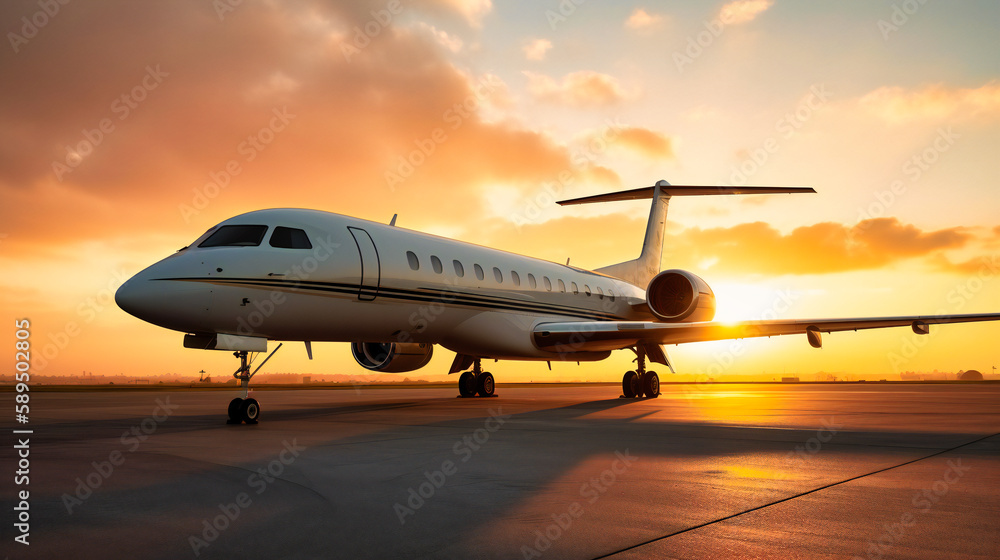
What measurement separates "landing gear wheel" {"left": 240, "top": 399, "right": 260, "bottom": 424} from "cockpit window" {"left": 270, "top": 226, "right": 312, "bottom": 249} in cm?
254

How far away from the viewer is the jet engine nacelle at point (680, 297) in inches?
685

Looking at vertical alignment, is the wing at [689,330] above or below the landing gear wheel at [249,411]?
above

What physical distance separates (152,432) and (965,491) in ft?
28.3

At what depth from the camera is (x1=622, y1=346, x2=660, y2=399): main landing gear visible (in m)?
18.2

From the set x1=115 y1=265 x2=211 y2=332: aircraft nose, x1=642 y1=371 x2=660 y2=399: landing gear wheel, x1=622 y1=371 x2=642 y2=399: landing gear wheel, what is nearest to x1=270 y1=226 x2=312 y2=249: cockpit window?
x1=115 y1=265 x2=211 y2=332: aircraft nose

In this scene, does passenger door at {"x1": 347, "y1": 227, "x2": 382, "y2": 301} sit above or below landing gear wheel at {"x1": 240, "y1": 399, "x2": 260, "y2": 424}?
above

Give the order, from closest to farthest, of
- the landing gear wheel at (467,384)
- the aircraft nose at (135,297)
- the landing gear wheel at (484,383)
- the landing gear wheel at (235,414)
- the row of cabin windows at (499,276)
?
the aircraft nose at (135,297), the landing gear wheel at (235,414), the row of cabin windows at (499,276), the landing gear wheel at (467,384), the landing gear wheel at (484,383)

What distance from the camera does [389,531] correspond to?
3508mm

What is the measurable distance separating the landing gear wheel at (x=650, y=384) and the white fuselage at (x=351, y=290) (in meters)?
2.60

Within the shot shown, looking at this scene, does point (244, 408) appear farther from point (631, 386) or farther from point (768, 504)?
point (631, 386)

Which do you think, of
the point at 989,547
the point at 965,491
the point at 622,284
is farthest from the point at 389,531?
the point at 622,284

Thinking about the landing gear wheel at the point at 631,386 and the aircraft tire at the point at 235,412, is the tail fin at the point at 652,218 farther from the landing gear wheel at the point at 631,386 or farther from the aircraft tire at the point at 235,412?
the aircraft tire at the point at 235,412

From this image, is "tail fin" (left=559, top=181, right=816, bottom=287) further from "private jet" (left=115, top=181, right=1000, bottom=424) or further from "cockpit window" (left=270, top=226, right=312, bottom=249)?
"cockpit window" (left=270, top=226, right=312, bottom=249)

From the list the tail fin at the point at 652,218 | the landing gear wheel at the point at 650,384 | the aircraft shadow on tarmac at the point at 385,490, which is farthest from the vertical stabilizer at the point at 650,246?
the aircraft shadow on tarmac at the point at 385,490
